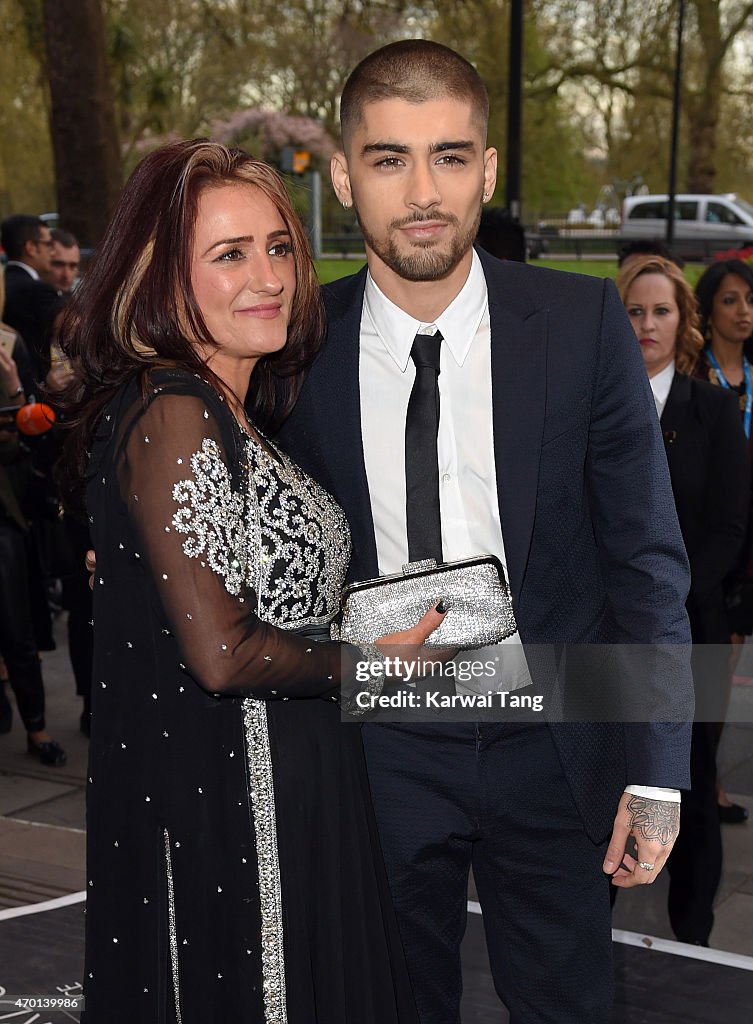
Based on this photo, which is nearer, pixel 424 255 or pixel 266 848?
pixel 266 848

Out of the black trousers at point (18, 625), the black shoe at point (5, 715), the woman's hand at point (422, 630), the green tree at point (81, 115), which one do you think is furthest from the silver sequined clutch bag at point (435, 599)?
the green tree at point (81, 115)

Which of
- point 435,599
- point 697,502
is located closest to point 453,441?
point 435,599

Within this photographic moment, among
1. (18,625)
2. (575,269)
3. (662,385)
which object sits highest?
(575,269)

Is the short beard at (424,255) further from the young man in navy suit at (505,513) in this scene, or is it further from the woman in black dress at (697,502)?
the woman in black dress at (697,502)

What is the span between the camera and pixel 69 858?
15.8 feet

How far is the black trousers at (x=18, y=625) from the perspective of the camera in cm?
575

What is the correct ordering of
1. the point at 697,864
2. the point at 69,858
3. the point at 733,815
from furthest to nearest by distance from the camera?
the point at 733,815 → the point at 69,858 → the point at 697,864

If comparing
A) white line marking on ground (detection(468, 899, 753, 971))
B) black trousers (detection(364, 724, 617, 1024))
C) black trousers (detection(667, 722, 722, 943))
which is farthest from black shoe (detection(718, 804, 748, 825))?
black trousers (detection(364, 724, 617, 1024))

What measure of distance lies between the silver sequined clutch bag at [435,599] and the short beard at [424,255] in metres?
0.58

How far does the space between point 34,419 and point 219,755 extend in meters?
3.61

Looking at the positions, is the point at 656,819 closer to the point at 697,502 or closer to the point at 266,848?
the point at 266,848

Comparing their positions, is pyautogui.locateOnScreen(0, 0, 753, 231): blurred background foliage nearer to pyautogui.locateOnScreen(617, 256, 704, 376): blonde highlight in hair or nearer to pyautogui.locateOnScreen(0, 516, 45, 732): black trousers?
pyautogui.locateOnScreen(0, 516, 45, 732): black trousers

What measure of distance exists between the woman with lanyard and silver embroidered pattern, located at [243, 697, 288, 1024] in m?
3.40

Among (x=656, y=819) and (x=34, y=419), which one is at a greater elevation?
(x=34, y=419)
